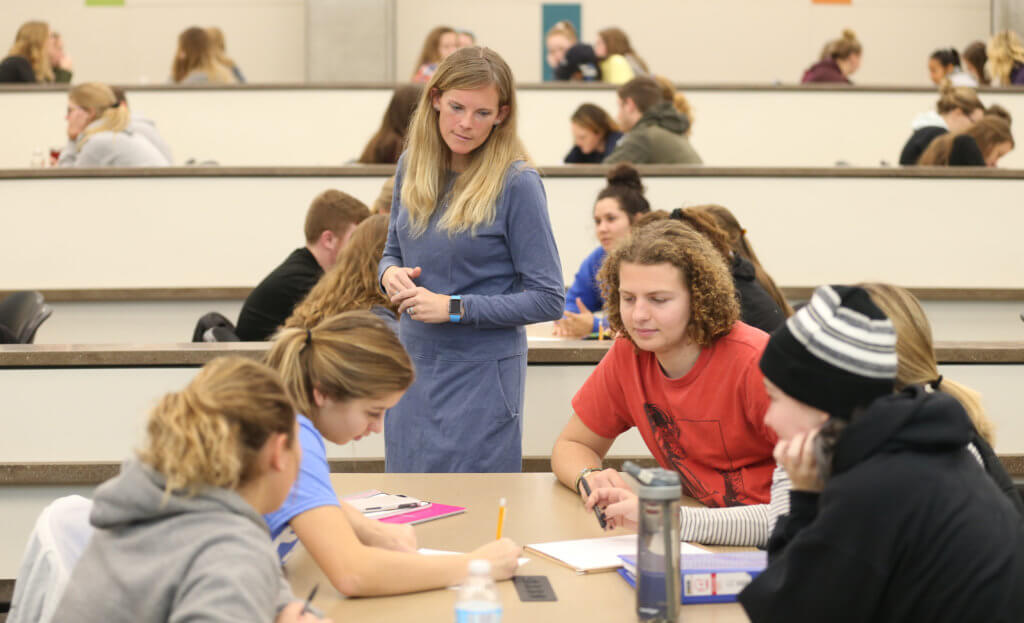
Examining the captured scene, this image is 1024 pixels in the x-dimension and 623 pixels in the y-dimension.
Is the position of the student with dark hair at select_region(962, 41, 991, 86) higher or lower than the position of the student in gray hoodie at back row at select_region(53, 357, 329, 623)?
higher

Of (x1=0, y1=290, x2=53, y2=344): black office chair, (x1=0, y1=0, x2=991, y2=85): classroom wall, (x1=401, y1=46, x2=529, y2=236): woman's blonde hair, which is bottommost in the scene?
(x1=0, y1=290, x2=53, y2=344): black office chair

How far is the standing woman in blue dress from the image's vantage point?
104 inches

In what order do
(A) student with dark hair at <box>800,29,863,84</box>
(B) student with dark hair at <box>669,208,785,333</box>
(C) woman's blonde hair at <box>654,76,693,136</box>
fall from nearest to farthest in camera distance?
(B) student with dark hair at <box>669,208,785,333</box>, (C) woman's blonde hair at <box>654,76,693,136</box>, (A) student with dark hair at <box>800,29,863,84</box>

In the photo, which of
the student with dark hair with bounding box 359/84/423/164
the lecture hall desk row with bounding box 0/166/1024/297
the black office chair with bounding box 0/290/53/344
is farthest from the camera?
the lecture hall desk row with bounding box 0/166/1024/297

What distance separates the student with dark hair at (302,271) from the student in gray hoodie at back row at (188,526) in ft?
8.26

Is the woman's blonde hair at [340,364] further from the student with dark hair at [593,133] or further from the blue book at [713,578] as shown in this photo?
the student with dark hair at [593,133]

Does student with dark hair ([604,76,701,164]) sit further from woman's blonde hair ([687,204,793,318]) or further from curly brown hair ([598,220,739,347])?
curly brown hair ([598,220,739,347])

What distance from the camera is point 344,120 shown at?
8.02 m

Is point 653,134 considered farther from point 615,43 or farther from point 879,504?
point 879,504

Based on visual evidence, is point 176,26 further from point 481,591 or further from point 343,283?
point 481,591

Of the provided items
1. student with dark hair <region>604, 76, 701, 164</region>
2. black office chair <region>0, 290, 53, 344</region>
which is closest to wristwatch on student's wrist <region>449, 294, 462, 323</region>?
black office chair <region>0, 290, 53, 344</region>

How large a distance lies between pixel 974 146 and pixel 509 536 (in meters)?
5.07

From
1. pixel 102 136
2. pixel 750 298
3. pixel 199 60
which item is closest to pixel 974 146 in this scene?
pixel 750 298

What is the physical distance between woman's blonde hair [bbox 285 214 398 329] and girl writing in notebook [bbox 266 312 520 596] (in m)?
1.33
